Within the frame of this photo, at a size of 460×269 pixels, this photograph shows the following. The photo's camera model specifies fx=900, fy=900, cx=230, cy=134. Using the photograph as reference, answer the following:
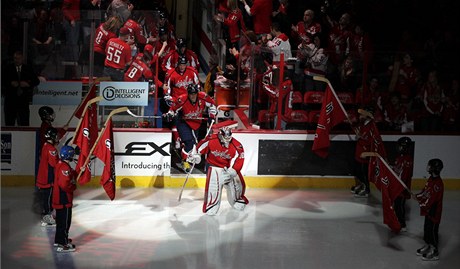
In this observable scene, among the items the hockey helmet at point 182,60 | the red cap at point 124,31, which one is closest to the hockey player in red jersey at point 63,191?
the red cap at point 124,31

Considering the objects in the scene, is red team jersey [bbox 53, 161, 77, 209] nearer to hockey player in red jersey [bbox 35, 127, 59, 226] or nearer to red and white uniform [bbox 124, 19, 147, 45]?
Answer: hockey player in red jersey [bbox 35, 127, 59, 226]

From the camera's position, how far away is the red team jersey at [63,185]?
10719 millimetres

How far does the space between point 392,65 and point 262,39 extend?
251 centimetres

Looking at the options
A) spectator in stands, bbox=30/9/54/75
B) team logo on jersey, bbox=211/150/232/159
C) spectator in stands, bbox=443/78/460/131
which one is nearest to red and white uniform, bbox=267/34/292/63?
team logo on jersey, bbox=211/150/232/159

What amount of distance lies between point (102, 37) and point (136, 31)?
57cm

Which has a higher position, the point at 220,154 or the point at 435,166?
the point at 435,166

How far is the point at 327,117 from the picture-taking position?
14.8 meters

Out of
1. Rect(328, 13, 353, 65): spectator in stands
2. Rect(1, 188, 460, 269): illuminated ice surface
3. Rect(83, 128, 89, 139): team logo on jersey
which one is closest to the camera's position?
Rect(1, 188, 460, 269): illuminated ice surface

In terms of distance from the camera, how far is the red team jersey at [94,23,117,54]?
14.8 metres

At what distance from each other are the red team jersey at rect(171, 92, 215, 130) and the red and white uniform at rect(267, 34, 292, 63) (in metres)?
1.38

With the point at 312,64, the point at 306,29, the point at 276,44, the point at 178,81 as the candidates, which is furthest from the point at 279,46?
the point at 178,81

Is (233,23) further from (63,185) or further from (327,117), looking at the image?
(63,185)

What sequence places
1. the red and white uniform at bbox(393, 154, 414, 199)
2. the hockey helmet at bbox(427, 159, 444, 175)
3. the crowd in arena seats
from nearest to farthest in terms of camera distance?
the hockey helmet at bbox(427, 159, 444, 175), the red and white uniform at bbox(393, 154, 414, 199), the crowd in arena seats

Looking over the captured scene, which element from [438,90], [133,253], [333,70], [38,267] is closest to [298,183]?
[333,70]
